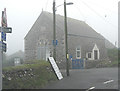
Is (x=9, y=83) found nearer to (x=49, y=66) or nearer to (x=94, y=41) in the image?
(x=49, y=66)

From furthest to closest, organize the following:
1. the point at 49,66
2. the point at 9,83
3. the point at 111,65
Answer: the point at 111,65
the point at 49,66
the point at 9,83

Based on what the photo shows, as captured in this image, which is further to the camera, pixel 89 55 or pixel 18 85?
pixel 89 55

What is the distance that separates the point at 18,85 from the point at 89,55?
22.7m

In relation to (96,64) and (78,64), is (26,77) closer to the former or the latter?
(78,64)

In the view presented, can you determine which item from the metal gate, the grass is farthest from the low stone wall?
the grass

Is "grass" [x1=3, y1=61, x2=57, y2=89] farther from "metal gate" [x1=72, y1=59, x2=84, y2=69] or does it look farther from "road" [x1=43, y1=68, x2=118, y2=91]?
"metal gate" [x1=72, y1=59, x2=84, y2=69]

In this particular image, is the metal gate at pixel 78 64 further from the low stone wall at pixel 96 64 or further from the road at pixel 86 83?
the road at pixel 86 83

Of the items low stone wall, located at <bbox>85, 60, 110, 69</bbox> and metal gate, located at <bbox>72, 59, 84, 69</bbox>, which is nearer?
metal gate, located at <bbox>72, 59, 84, 69</bbox>

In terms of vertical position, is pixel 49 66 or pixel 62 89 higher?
pixel 49 66

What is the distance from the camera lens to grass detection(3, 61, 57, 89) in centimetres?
902

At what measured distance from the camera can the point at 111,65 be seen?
80.6 ft

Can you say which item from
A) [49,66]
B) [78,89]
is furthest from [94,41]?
[78,89]

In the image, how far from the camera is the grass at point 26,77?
9.02 m

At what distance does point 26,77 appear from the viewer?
1031 cm
